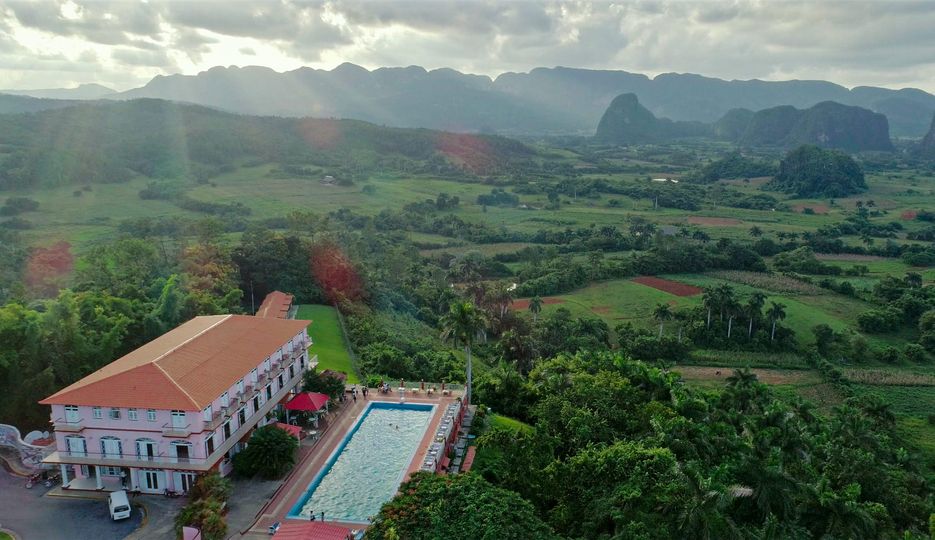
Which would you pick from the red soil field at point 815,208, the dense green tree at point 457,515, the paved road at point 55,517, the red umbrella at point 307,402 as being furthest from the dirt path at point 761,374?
the red soil field at point 815,208

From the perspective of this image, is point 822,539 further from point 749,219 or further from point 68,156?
point 68,156

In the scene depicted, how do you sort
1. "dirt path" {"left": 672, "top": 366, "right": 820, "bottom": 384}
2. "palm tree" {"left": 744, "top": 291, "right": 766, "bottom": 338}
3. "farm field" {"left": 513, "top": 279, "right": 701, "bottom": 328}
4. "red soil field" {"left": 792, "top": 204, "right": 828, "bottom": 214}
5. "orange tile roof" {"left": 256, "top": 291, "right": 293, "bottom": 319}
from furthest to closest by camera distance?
"red soil field" {"left": 792, "top": 204, "right": 828, "bottom": 214}, "farm field" {"left": 513, "top": 279, "right": 701, "bottom": 328}, "palm tree" {"left": 744, "top": 291, "right": 766, "bottom": 338}, "dirt path" {"left": 672, "top": 366, "right": 820, "bottom": 384}, "orange tile roof" {"left": 256, "top": 291, "right": 293, "bottom": 319}

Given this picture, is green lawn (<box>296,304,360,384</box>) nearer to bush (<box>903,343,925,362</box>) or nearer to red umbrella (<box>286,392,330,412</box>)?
red umbrella (<box>286,392,330,412</box>)

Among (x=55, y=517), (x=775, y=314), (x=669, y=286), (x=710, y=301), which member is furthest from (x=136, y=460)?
(x=669, y=286)

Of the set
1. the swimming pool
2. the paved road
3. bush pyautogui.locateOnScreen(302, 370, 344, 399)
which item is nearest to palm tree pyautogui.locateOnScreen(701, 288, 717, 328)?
the swimming pool

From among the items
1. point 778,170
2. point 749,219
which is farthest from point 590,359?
point 778,170

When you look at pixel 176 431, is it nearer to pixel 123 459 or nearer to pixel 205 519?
pixel 123 459
